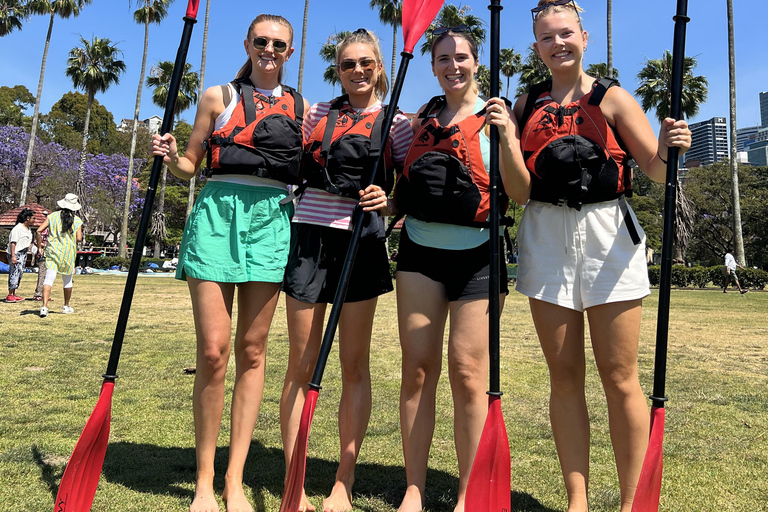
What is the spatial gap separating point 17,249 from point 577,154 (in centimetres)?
1296

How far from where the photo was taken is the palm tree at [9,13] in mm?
35438

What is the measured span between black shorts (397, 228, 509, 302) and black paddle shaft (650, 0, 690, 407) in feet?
2.42

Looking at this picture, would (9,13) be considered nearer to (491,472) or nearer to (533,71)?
(533,71)

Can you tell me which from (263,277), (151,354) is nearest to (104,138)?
(151,354)

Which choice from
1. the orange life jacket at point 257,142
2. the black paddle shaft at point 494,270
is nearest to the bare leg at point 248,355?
the orange life jacket at point 257,142

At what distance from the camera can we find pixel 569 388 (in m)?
2.88

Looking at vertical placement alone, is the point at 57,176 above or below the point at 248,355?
above

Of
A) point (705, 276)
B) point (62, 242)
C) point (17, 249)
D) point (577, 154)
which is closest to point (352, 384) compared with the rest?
point (577, 154)

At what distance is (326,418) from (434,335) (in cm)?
205

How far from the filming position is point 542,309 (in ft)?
9.40

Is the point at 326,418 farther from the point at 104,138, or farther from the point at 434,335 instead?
the point at 104,138

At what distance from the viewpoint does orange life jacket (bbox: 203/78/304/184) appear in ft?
10.3

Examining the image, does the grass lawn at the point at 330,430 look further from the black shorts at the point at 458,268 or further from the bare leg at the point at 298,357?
the black shorts at the point at 458,268

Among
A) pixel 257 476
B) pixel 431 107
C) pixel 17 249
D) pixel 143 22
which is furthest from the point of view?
pixel 143 22
